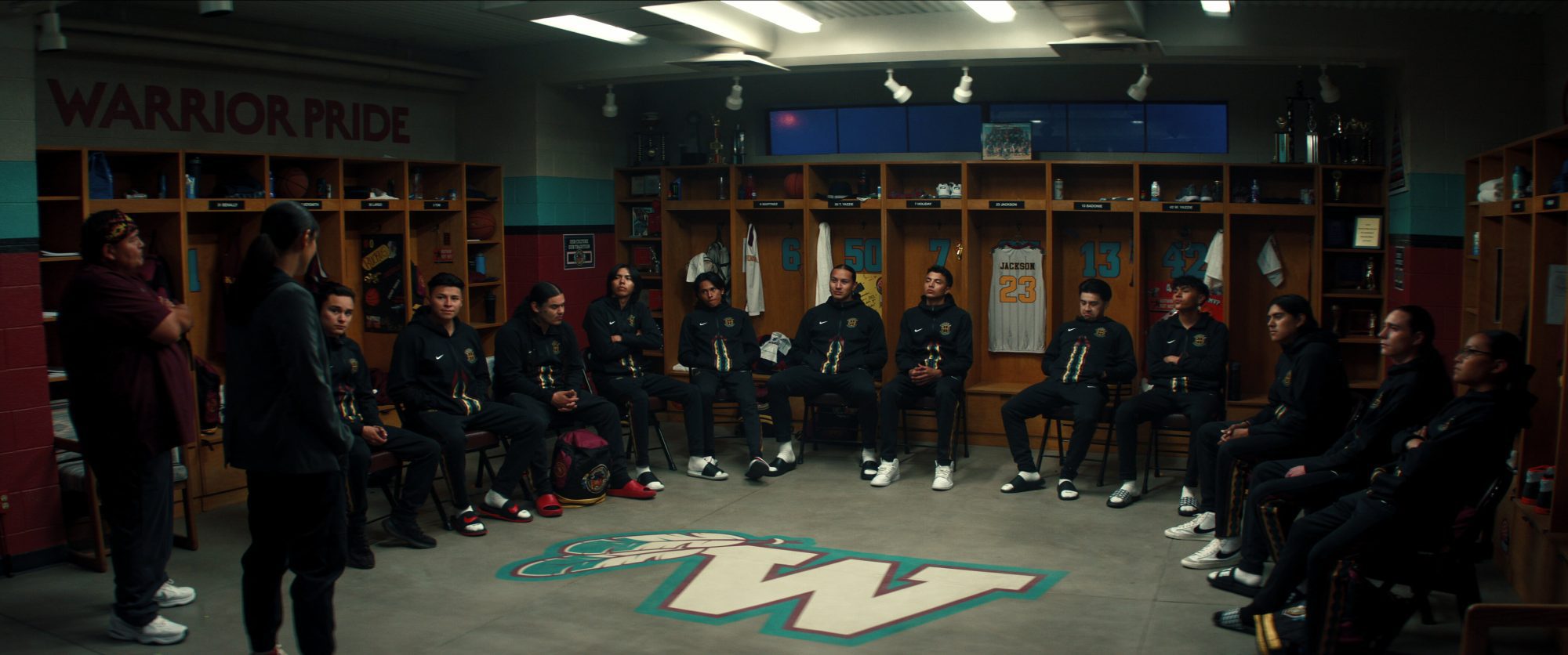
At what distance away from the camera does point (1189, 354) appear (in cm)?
639

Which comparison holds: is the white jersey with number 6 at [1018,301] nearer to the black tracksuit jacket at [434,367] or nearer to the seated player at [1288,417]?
the seated player at [1288,417]

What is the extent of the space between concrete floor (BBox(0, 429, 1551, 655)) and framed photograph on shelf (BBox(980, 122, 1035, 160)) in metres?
2.25

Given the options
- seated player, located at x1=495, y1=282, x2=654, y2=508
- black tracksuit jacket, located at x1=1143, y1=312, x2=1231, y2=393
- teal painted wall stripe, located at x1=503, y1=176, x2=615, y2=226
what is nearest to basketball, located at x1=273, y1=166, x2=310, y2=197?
seated player, located at x1=495, y1=282, x2=654, y2=508

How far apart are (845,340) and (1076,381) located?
1378 millimetres

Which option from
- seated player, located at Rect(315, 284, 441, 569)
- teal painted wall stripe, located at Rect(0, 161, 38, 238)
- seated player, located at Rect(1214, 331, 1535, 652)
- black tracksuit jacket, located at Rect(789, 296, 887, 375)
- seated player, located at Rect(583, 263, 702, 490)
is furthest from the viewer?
black tracksuit jacket, located at Rect(789, 296, 887, 375)

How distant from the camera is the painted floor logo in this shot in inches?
175

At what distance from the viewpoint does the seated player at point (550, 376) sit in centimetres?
628

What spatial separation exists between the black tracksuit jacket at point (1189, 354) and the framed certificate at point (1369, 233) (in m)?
1.27

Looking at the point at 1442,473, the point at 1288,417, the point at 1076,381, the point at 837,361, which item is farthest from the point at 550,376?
the point at 1442,473

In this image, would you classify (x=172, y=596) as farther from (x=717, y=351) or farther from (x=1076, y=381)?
(x=1076, y=381)

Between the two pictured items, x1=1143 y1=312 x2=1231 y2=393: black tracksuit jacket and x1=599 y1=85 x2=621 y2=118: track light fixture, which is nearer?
x1=1143 y1=312 x2=1231 y2=393: black tracksuit jacket

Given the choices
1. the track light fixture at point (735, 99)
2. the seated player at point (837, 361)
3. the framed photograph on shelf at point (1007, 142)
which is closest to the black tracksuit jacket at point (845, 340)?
the seated player at point (837, 361)

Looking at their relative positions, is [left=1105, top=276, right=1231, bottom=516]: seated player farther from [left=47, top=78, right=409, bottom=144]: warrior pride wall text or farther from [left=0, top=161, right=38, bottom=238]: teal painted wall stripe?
[left=0, top=161, right=38, bottom=238]: teal painted wall stripe

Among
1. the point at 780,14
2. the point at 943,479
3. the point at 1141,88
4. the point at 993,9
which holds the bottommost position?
the point at 943,479
